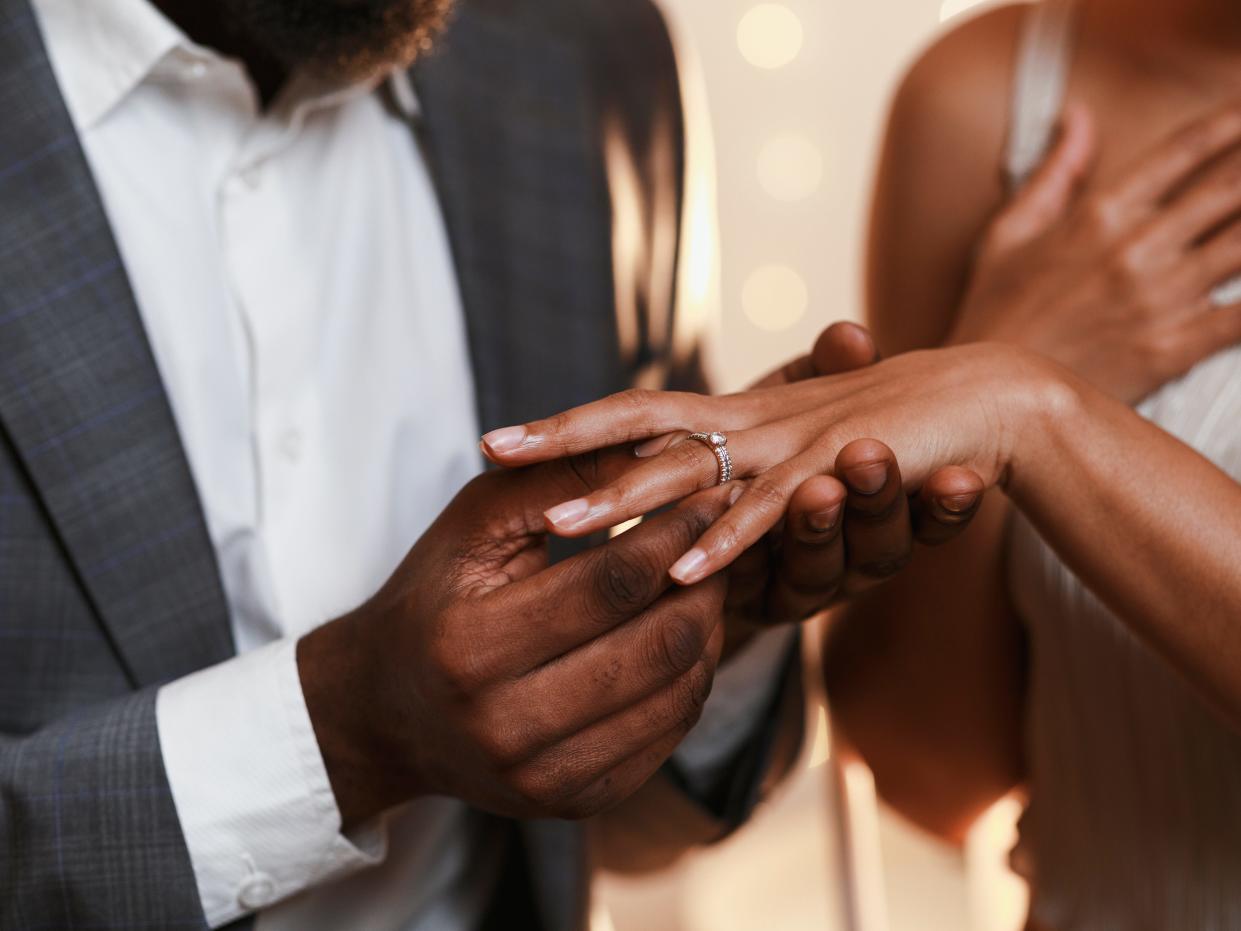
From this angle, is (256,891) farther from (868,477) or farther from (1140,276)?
(1140,276)

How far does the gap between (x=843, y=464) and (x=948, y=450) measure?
14 cm

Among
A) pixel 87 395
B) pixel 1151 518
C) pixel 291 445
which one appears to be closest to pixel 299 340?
pixel 291 445

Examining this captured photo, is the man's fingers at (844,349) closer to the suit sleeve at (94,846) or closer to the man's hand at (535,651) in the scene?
the man's hand at (535,651)

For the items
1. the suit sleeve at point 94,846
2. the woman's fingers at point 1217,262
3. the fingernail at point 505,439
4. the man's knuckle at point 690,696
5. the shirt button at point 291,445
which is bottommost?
the suit sleeve at point 94,846

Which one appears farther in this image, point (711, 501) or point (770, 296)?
point (770, 296)

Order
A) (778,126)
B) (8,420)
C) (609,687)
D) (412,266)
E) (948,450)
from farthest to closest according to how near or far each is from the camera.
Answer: (778,126), (412,266), (8,420), (948,450), (609,687)

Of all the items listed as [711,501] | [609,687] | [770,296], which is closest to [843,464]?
[711,501]

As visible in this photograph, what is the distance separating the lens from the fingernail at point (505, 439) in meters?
0.81

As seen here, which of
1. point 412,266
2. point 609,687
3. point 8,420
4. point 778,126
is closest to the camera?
point 609,687

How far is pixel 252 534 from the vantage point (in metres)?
1.21

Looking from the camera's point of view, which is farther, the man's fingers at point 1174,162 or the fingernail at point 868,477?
the man's fingers at point 1174,162

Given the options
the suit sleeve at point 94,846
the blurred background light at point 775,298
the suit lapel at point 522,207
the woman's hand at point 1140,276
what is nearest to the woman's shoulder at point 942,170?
the woman's hand at point 1140,276

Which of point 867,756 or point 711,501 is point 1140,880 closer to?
point 867,756

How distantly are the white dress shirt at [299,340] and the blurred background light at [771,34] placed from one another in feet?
7.36
